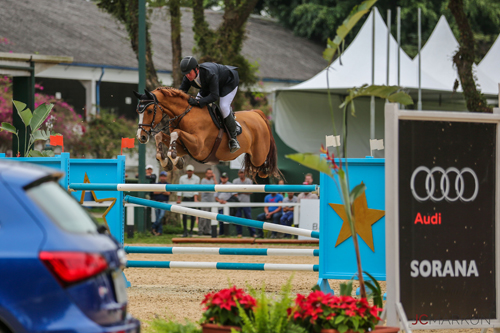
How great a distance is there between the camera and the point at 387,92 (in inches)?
139

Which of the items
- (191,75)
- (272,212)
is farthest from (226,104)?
(272,212)

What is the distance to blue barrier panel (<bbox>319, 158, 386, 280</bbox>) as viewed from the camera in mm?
4840

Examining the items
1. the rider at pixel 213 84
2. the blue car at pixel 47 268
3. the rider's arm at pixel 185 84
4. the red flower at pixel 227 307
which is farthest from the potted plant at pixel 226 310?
the rider's arm at pixel 185 84

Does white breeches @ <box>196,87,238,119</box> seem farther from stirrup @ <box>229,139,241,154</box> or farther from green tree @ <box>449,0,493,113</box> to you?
green tree @ <box>449,0,493,113</box>

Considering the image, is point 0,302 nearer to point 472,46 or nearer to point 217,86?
point 217,86

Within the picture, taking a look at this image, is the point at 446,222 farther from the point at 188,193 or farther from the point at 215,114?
the point at 188,193

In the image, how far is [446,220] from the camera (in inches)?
150

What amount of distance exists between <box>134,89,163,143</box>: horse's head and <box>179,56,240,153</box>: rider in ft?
1.25

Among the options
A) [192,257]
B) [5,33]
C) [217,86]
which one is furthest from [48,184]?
[5,33]

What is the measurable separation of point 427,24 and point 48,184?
2709 centimetres

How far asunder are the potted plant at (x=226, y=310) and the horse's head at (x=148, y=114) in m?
3.07

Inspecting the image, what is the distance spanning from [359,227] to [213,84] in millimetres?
2261

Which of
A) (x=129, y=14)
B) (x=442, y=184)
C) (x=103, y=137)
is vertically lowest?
(x=442, y=184)

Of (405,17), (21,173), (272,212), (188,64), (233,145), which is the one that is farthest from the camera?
(405,17)
